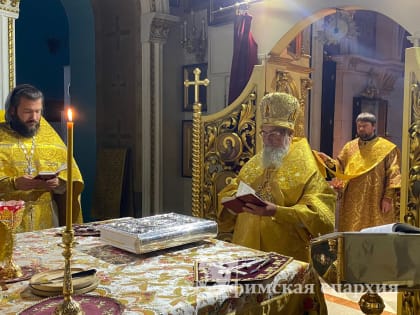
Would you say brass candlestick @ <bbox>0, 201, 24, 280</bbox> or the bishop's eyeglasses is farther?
the bishop's eyeglasses

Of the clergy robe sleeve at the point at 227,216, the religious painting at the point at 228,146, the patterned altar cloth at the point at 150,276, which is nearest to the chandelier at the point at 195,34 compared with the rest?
the religious painting at the point at 228,146

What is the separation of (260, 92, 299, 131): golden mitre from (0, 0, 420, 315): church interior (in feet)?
2.14

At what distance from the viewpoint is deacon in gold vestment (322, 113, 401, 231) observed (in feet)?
17.2

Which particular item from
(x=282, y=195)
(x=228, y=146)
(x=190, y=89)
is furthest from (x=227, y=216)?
(x=190, y=89)

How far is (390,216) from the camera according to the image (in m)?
5.31

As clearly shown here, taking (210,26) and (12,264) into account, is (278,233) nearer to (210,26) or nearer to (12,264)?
(12,264)

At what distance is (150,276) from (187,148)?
4.58 metres

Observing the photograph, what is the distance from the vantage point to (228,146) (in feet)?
13.2

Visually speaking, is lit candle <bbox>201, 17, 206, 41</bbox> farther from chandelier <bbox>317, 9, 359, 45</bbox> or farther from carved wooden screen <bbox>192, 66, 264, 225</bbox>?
carved wooden screen <bbox>192, 66, 264, 225</bbox>

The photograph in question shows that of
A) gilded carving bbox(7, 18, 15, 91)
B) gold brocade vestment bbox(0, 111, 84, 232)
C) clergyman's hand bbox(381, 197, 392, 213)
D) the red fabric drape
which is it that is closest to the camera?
gold brocade vestment bbox(0, 111, 84, 232)

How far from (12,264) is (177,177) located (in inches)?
182

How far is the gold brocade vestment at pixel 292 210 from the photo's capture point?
8.98 feet

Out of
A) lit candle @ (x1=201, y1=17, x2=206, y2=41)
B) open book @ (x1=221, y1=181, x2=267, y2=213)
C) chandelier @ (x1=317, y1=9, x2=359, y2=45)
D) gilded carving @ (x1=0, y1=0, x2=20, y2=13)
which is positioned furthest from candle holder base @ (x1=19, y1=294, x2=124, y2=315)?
chandelier @ (x1=317, y1=9, x2=359, y2=45)

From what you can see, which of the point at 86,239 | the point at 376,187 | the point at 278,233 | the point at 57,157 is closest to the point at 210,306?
the point at 86,239
